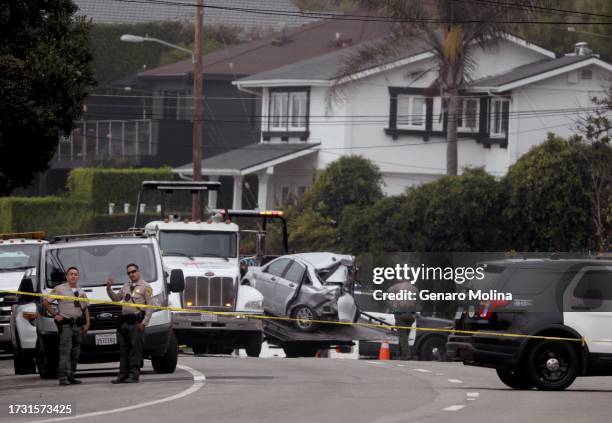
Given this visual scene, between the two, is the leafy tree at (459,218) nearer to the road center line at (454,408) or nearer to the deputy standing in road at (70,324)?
the deputy standing in road at (70,324)

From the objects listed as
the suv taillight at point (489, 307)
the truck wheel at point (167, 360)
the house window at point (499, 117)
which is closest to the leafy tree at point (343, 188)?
the house window at point (499, 117)

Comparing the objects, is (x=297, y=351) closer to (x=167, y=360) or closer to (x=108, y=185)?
(x=167, y=360)

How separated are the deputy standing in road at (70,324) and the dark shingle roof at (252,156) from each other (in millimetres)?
36427

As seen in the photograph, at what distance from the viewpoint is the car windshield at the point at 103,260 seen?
22.4 m

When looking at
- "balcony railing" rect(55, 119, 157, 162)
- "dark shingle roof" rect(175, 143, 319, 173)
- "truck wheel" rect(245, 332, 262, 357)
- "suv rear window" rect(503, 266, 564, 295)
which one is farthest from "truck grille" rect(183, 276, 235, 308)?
"balcony railing" rect(55, 119, 157, 162)

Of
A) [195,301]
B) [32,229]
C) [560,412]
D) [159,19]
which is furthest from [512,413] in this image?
[159,19]

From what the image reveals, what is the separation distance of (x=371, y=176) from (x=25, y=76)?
100 ft

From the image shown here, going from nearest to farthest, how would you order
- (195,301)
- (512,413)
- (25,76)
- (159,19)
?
(512,413), (25,76), (195,301), (159,19)

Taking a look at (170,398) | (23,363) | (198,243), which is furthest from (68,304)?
(198,243)

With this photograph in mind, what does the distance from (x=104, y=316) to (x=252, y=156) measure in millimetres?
37705

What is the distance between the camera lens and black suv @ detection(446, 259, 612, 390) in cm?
1914

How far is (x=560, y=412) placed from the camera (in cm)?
1611

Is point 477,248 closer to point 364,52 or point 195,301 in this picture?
point 364,52

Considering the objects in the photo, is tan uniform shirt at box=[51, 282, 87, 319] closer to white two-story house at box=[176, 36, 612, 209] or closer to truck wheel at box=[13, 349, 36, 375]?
truck wheel at box=[13, 349, 36, 375]
